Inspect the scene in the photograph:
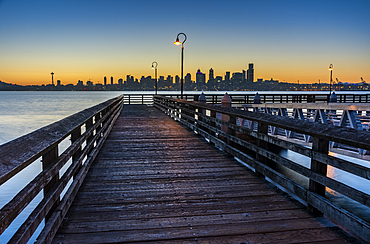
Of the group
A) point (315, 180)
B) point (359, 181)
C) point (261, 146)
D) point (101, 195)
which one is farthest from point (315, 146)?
point (359, 181)

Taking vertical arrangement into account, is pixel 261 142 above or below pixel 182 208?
above

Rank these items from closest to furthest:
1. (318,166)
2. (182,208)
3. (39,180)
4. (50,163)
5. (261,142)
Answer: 1. (39,180)
2. (50,163)
3. (318,166)
4. (182,208)
5. (261,142)

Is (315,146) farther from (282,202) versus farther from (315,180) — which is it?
(282,202)

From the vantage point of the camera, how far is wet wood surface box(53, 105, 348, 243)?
2785mm

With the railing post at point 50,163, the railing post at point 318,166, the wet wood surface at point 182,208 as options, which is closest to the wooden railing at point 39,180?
the railing post at point 50,163

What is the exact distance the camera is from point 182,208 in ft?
11.3

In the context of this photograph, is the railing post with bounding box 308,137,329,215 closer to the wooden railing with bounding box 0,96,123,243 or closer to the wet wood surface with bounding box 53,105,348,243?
the wet wood surface with bounding box 53,105,348,243

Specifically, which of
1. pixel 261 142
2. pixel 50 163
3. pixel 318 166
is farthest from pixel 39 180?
pixel 261 142

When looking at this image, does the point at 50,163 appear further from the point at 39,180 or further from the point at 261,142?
the point at 261,142

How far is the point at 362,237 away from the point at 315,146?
942 millimetres

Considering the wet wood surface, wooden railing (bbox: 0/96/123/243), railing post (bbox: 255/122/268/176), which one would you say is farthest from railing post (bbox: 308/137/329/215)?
wooden railing (bbox: 0/96/123/243)

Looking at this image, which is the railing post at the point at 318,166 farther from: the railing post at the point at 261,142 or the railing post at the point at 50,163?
the railing post at the point at 50,163

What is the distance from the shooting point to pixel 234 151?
5.62 meters

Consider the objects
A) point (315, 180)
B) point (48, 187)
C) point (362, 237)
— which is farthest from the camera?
point (315, 180)
